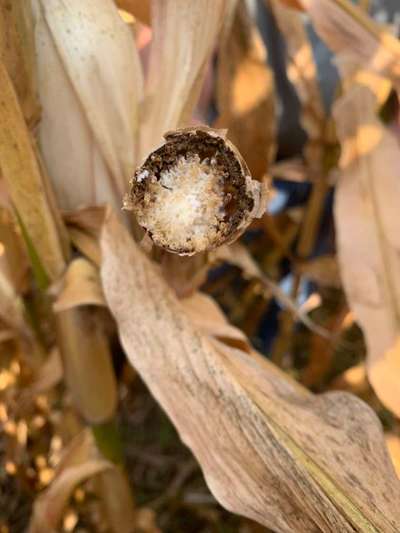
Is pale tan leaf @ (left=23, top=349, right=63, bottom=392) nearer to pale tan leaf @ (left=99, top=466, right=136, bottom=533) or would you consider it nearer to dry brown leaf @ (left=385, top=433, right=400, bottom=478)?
pale tan leaf @ (left=99, top=466, right=136, bottom=533)

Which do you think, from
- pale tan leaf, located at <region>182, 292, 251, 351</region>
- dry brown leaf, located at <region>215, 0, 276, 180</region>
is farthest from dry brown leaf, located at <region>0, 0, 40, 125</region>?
dry brown leaf, located at <region>215, 0, 276, 180</region>

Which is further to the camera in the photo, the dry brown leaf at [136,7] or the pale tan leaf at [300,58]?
the pale tan leaf at [300,58]

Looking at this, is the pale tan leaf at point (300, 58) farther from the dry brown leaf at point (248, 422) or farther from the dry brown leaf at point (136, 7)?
the dry brown leaf at point (248, 422)

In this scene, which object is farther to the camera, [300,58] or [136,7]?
[300,58]

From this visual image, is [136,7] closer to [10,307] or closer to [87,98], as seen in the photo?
[87,98]

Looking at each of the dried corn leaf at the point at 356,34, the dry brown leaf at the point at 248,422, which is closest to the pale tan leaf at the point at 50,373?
the dry brown leaf at the point at 248,422

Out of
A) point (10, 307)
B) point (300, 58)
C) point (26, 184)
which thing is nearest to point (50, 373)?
point (10, 307)

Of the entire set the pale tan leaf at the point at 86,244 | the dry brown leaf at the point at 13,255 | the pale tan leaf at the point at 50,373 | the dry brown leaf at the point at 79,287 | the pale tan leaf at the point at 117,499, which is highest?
the pale tan leaf at the point at 86,244
